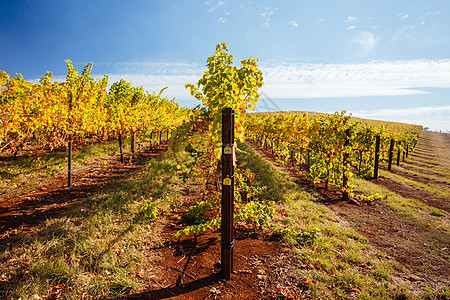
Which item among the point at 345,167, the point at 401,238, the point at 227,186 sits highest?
the point at 227,186

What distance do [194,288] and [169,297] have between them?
1.16 ft

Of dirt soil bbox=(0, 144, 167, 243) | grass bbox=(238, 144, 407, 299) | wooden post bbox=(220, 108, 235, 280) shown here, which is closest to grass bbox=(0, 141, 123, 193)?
dirt soil bbox=(0, 144, 167, 243)

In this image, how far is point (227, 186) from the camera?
9.93 ft

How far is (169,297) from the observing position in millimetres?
2904

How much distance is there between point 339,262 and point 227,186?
2.57 meters

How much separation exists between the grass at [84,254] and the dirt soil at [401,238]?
181 inches

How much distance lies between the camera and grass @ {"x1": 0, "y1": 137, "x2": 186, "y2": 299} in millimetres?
2936

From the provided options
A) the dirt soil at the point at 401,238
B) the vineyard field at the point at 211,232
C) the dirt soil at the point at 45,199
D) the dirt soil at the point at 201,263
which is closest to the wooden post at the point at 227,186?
the vineyard field at the point at 211,232

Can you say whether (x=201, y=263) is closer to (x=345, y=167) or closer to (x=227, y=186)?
(x=227, y=186)

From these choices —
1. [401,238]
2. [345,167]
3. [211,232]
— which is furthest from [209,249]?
[345,167]

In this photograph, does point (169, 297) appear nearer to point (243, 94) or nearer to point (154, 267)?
point (154, 267)

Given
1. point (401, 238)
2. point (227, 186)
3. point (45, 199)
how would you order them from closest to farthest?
point (227, 186), point (401, 238), point (45, 199)

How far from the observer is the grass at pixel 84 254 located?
294 cm

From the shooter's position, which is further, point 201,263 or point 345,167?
point 345,167
